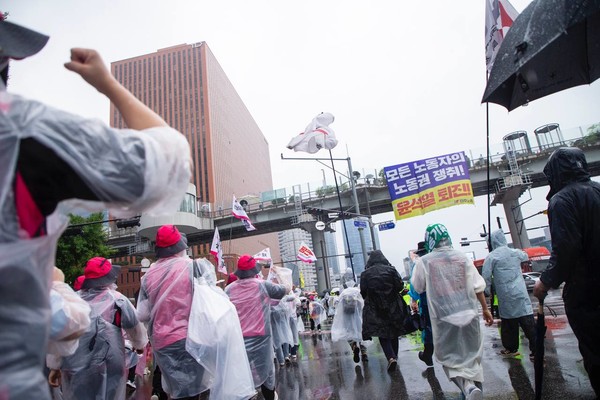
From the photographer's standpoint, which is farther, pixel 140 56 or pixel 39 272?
pixel 140 56

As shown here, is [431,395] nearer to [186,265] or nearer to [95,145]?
[186,265]

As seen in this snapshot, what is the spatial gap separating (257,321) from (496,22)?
14.7ft

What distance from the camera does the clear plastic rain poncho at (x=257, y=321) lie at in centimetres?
446

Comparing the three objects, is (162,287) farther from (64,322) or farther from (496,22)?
(496,22)

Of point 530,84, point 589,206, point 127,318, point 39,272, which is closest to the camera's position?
point 39,272

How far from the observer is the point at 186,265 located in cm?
369

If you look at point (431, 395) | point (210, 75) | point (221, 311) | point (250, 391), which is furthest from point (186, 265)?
point (210, 75)

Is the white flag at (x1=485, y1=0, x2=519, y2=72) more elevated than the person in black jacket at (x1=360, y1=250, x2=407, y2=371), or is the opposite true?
the white flag at (x1=485, y1=0, x2=519, y2=72)

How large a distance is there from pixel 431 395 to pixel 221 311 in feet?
9.56

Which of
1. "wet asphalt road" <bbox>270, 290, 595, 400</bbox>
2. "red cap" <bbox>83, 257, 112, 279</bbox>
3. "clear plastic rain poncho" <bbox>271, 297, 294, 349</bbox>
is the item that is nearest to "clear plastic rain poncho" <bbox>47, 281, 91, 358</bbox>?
"red cap" <bbox>83, 257, 112, 279</bbox>

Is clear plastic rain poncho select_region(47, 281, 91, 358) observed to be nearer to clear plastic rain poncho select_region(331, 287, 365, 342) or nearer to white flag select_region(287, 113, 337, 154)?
clear plastic rain poncho select_region(331, 287, 365, 342)

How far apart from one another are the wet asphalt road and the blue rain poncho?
2.43 ft

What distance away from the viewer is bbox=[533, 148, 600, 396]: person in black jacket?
2.76 m

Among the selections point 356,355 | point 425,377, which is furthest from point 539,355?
point 356,355
